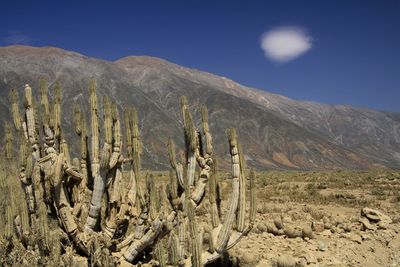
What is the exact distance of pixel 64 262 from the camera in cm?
663

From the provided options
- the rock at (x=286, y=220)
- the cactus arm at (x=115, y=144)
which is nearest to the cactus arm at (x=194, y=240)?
the cactus arm at (x=115, y=144)

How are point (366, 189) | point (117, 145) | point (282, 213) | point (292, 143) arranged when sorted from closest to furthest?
1. point (117, 145)
2. point (282, 213)
3. point (366, 189)
4. point (292, 143)

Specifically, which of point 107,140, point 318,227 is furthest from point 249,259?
point 107,140

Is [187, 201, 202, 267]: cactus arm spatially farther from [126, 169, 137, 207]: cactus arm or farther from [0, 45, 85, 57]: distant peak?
[0, 45, 85, 57]: distant peak

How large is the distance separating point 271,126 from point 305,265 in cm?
12200

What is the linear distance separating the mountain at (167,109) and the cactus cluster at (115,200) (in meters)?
85.0

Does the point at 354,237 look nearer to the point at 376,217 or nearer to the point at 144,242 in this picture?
the point at 376,217

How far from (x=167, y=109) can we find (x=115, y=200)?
4785 inches

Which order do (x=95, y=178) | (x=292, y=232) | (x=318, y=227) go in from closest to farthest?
1. (x=95, y=178)
2. (x=292, y=232)
3. (x=318, y=227)

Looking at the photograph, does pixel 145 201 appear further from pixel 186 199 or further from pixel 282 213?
pixel 282 213

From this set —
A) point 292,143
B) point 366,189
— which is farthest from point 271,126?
point 366,189

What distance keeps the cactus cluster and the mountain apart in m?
85.0

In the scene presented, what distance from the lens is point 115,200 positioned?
7.26 m

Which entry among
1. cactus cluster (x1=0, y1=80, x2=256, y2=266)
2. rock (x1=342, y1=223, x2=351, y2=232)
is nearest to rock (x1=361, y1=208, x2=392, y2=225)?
rock (x1=342, y1=223, x2=351, y2=232)
